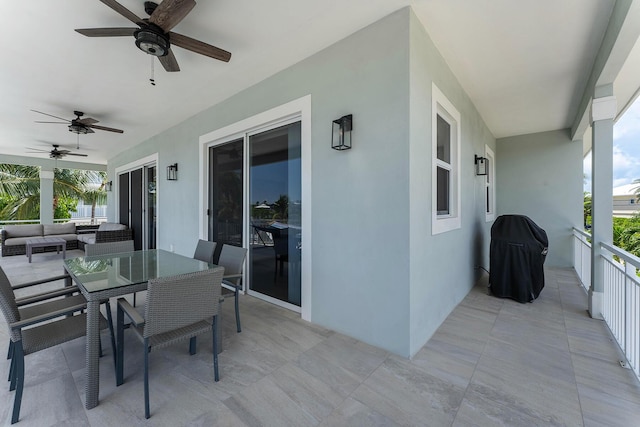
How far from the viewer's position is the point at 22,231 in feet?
23.5

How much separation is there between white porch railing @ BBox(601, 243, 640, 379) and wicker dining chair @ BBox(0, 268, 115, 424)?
153 inches

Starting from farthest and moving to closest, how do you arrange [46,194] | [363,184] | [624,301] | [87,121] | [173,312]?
[46,194] < [87,121] < [363,184] < [624,301] < [173,312]

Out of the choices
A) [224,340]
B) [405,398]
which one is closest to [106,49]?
[224,340]

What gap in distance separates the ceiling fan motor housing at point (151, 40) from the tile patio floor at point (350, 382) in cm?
258

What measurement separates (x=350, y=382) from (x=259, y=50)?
10.4 ft

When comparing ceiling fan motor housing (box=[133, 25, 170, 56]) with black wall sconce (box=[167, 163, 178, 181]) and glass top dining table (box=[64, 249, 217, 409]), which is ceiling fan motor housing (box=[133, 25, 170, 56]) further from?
black wall sconce (box=[167, 163, 178, 181])

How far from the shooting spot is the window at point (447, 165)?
2.98 metres

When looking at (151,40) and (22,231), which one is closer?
(151,40)

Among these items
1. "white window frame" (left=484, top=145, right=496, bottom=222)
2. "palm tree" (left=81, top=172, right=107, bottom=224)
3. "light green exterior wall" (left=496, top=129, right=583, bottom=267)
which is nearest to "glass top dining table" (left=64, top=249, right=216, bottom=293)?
"white window frame" (left=484, top=145, right=496, bottom=222)

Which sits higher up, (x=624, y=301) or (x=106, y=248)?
(x=106, y=248)

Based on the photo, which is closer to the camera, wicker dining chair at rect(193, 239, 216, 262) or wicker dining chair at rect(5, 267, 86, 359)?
wicker dining chair at rect(5, 267, 86, 359)

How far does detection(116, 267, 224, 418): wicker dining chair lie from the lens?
160 cm

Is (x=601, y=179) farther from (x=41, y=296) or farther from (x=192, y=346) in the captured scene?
(x=41, y=296)

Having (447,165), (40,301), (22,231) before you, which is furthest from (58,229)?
(447,165)
